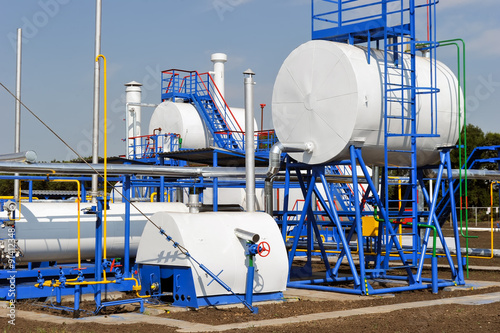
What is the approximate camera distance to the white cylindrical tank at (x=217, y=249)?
1470 centimetres

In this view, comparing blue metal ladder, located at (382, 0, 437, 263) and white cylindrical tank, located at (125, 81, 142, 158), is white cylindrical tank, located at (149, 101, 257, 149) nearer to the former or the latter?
white cylindrical tank, located at (125, 81, 142, 158)

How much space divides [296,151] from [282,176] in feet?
13.0

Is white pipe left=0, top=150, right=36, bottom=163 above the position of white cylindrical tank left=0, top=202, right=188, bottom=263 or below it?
above

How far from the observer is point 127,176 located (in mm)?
17750

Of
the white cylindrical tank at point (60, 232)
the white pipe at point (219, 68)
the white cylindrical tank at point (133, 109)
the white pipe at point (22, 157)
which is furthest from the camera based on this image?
the white cylindrical tank at point (133, 109)

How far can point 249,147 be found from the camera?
1698cm

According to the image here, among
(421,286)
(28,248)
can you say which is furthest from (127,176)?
(421,286)

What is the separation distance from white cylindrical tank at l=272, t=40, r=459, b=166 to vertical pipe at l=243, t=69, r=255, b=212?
5.00ft

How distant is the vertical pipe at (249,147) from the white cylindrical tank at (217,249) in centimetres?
97

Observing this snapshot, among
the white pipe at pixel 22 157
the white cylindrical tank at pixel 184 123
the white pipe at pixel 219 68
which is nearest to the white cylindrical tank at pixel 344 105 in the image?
the white pipe at pixel 22 157

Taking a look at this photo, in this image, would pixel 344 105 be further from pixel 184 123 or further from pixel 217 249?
pixel 184 123

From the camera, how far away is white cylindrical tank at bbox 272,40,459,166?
17328mm

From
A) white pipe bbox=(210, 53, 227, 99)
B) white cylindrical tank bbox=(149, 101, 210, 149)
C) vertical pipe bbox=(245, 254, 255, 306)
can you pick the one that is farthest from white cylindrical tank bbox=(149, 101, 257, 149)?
vertical pipe bbox=(245, 254, 255, 306)

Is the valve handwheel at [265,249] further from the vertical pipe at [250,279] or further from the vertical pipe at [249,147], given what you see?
the vertical pipe at [249,147]
